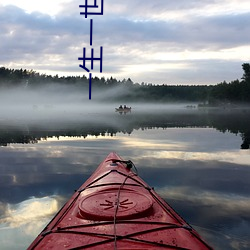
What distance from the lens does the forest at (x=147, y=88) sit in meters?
108

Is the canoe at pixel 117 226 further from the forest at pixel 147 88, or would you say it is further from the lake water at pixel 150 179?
the forest at pixel 147 88

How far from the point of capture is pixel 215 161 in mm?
14203

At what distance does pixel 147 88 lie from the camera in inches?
7372

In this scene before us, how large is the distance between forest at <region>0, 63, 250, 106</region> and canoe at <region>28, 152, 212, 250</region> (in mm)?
105849

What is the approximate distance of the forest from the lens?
4252 inches

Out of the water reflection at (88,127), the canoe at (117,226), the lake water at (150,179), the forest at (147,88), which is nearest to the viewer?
the canoe at (117,226)

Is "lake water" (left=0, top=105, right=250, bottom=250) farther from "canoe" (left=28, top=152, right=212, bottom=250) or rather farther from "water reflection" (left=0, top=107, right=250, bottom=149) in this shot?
"water reflection" (left=0, top=107, right=250, bottom=149)

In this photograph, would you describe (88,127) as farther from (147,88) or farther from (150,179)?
(147,88)

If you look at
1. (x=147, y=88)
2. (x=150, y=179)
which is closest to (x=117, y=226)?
(x=150, y=179)

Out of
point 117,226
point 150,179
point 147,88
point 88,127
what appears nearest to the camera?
point 117,226

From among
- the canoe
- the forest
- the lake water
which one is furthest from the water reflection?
the forest

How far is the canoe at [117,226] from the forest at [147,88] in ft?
347

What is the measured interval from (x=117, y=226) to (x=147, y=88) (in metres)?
184

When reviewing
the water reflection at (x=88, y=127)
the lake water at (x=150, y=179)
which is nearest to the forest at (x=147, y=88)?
the water reflection at (x=88, y=127)
